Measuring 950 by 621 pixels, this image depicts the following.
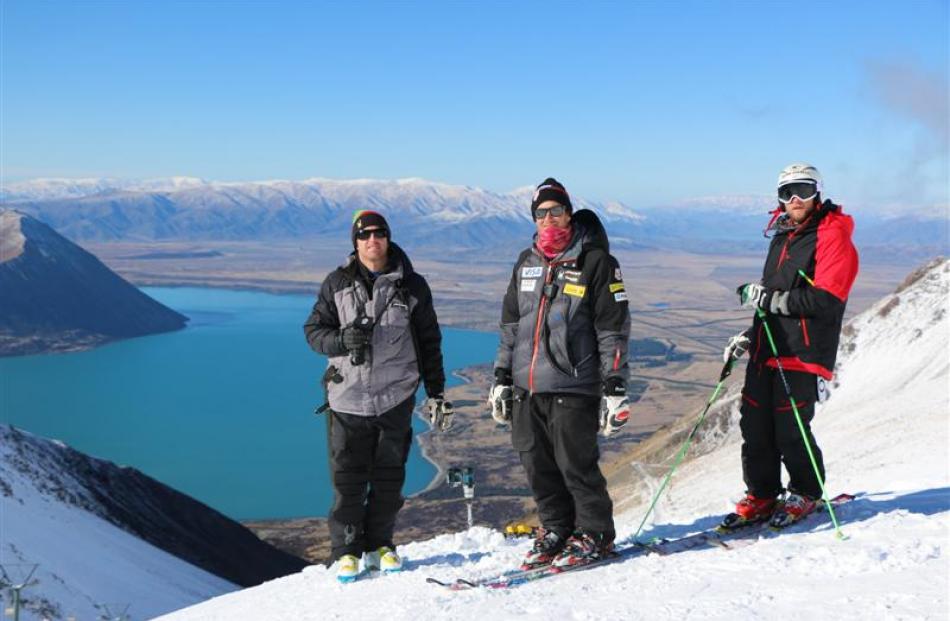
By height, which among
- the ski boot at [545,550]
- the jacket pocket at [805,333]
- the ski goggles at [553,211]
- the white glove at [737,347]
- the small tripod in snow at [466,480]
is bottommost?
the small tripod in snow at [466,480]

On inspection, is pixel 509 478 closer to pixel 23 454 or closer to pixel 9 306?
pixel 23 454

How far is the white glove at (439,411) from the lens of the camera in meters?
6.15

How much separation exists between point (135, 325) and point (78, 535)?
17422 centimetres

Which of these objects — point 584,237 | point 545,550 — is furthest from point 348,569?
point 584,237

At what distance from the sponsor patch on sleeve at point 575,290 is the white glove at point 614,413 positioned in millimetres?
749

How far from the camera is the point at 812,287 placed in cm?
531

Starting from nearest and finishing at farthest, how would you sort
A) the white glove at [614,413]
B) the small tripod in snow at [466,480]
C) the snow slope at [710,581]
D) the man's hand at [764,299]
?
1. the snow slope at [710,581]
2. the white glove at [614,413]
3. the man's hand at [764,299]
4. the small tripod in snow at [466,480]

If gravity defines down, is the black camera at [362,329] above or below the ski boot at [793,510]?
above

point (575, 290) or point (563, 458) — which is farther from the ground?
point (575, 290)

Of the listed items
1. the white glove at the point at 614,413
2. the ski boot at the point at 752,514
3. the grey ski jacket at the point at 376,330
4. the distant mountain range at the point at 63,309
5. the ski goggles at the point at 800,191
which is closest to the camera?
the white glove at the point at 614,413

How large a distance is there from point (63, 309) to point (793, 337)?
→ 20464 centimetres

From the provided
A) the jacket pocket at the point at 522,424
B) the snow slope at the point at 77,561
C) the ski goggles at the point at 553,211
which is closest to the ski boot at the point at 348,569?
the jacket pocket at the point at 522,424

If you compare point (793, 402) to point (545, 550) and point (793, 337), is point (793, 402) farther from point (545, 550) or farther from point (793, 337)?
point (545, 550)

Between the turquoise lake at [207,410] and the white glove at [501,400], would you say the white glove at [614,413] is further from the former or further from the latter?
the turquoise lake at [207,410]
